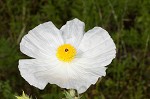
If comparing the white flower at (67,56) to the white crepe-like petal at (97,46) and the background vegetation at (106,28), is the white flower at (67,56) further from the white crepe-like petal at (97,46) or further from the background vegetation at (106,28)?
the background vegetation at (106,28)

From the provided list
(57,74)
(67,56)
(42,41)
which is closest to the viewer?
(57,74)

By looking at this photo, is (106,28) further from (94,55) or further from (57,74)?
(57,74)

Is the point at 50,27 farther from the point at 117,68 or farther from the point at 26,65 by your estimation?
the point at 117,68

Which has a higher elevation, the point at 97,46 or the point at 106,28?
the point at 106,28

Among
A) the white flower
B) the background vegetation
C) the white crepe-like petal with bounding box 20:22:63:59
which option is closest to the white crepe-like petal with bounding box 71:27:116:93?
the white flower

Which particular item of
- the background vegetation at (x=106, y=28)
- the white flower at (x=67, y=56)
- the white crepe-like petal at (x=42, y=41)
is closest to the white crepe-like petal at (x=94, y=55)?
the white flower at (x=67, y=56)

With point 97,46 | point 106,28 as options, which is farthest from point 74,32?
point 106,28

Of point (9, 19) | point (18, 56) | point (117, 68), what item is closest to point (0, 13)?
point (9, 19)
